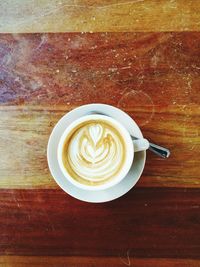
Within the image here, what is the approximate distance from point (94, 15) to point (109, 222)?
462mm

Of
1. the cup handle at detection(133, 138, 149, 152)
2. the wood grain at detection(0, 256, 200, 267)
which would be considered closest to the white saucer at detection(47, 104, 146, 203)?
the cup handle at detection(133, 138, 149, 152)

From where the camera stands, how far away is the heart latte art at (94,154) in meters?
1.02

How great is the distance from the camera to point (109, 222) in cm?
112

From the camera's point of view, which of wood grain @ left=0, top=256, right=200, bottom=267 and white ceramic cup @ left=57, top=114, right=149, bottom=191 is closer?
white ceramic cup @ left=57, top=114, right=149, bottom=191

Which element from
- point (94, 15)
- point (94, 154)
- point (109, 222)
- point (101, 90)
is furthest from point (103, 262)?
point (94, 15)

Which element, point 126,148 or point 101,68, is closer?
point 126,148

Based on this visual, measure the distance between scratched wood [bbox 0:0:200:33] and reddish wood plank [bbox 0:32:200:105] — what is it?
2 cm

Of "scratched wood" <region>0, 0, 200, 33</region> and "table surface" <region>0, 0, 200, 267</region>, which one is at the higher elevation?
"scratched wood" <region>0, 0, 200, 33</region>

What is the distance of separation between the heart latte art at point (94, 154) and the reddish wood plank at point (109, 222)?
0.11m

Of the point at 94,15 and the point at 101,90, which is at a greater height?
the point at 94,15

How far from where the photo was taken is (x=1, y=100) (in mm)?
1123

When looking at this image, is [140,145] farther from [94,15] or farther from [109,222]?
[94,15]

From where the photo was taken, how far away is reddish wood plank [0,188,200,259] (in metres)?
1.11

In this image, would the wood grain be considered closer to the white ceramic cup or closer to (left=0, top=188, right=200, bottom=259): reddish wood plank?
(left=0, top=188, right=200, bottom=259): reddish wood plank
